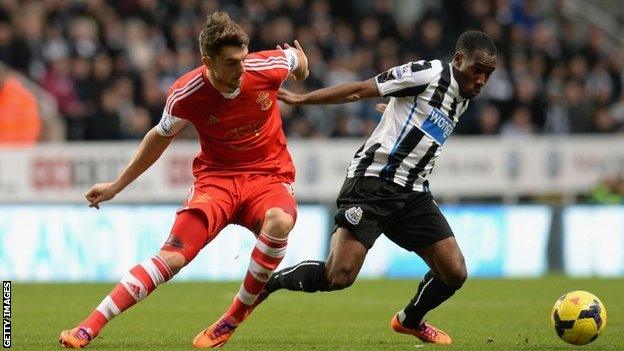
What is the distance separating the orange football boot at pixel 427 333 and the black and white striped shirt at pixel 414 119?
944 mm

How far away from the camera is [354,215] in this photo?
872 centimetres

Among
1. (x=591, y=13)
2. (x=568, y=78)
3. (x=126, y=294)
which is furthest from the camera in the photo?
(x=591, y=13)

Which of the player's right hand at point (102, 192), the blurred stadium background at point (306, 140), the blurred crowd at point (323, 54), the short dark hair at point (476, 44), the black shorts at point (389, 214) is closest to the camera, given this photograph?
the player's right hand at point (102, 192)

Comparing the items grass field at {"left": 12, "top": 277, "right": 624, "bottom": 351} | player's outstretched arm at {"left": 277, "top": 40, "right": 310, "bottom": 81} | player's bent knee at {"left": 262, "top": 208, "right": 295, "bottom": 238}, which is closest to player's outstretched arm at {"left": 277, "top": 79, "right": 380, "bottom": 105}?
player's outstretched arm at {"left": 277, "top": 40, "right": 310, "bottom": 81}

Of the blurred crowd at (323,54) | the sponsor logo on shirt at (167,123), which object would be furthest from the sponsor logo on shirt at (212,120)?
the blurred crowd at (323,54)

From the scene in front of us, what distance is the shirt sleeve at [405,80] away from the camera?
855 centimetres

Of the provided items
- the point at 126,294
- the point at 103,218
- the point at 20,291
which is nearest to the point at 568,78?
the point at 103,218

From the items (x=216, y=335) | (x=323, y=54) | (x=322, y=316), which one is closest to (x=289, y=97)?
(x=216, y=335)

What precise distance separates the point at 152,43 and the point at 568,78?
683 cm

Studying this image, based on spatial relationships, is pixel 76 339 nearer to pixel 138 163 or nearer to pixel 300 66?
pixel 138 163

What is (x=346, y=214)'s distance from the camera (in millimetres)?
8734

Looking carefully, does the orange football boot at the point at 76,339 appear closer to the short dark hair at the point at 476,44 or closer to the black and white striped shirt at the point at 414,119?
the black and white striped shirt at the point at 414,119

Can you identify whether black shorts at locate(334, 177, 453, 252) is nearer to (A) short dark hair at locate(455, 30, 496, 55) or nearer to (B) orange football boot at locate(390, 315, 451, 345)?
(B) orange football boot at locate(390, 315, 451, 345)

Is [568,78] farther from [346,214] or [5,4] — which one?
[346,214]
